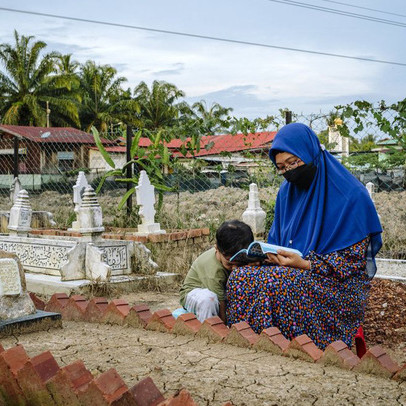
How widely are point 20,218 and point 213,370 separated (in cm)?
490

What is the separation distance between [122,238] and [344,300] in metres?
4.09

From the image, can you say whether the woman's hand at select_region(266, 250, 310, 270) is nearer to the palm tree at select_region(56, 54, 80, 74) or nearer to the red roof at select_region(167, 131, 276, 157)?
the red roof at select_region(167, 131, 276, 157)

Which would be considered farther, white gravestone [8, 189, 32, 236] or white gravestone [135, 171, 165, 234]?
white gravestone [135, 171, 165, 234]

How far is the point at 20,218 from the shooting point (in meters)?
7.45

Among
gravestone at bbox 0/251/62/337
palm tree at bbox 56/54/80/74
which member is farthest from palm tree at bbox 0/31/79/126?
gravestone at bbox 0/251/62/337

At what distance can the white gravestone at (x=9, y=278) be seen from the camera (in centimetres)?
407

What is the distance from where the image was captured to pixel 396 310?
200 inches

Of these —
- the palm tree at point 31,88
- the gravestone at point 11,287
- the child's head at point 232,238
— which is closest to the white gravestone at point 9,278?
the gravestone at point 11,287

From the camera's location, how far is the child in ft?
12.7

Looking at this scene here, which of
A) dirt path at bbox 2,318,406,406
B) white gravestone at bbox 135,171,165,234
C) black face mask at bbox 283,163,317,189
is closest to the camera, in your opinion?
dirt path at bbox 2,318,406,406

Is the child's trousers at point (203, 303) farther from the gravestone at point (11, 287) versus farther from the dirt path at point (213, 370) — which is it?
the gravestone at point (11, 287)

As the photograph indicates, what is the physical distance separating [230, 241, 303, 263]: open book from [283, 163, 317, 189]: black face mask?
0.47 m

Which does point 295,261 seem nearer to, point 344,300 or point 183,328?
point 344,300

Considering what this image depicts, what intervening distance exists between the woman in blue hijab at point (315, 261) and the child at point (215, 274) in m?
0.13
